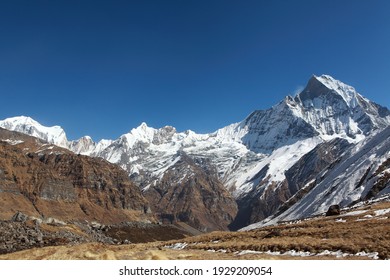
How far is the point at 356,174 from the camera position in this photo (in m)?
150

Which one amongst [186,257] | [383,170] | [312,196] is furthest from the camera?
[312,196]

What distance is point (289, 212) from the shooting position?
17325 centimetres

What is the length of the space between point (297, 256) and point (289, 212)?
150m

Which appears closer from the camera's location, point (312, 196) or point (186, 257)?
point (186, 257)

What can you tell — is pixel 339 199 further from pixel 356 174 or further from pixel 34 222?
pixel 34 222

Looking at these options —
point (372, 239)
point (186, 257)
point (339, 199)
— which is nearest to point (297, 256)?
point (372, 239)
